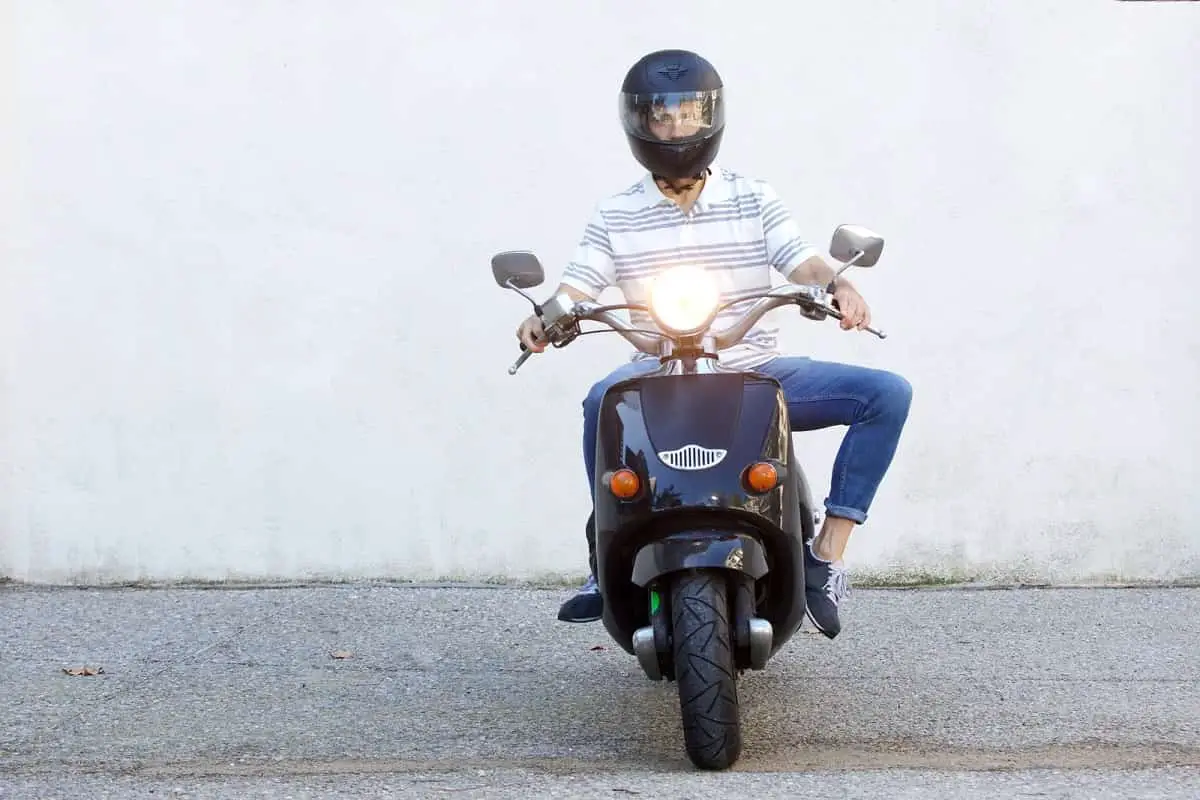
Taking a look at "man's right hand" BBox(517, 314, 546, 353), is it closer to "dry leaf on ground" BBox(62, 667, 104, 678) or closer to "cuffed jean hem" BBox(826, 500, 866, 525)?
"cuffed jean hem" BBox(826, 500, 866, 525)

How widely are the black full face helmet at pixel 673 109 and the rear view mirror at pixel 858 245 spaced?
523mm

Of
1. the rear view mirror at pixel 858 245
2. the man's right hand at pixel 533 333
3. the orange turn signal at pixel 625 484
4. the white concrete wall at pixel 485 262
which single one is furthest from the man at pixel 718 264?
the white concrete wall at pixel 485 262

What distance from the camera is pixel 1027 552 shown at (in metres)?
6.87

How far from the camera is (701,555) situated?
3.79 meters

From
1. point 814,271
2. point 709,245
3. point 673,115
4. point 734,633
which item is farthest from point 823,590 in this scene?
point 673,115

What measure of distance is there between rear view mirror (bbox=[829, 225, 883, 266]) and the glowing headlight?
0.31 meters

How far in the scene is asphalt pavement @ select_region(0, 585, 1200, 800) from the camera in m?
3.94

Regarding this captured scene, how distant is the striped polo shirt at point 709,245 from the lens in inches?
182

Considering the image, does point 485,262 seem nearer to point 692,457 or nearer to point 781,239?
point 781,239

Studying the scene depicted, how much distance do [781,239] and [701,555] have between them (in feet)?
3.73

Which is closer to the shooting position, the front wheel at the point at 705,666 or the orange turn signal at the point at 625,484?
the front wheel at the point at 705,666

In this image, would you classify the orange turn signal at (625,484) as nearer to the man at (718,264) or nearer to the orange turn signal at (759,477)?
the orange turn signal at (759,477)

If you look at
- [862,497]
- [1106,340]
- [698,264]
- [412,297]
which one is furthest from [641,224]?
[1106,340]

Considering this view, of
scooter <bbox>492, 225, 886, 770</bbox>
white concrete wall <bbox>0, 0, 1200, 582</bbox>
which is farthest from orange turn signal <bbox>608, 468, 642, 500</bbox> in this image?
white concrete wall <bbox>0, 0, 1200, 582</bbox>
